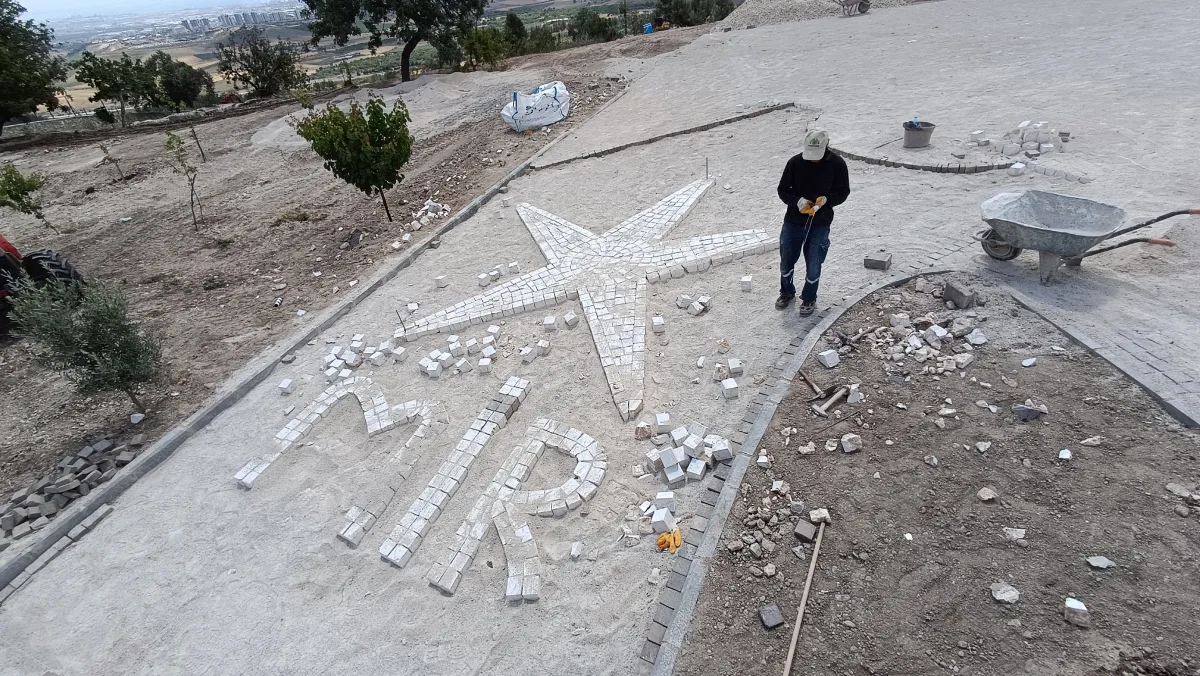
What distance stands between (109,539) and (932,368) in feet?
28.5

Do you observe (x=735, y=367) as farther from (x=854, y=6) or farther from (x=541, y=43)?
(x=541, y=43)

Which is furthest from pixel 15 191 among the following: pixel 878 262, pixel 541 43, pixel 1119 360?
pixel 541 43

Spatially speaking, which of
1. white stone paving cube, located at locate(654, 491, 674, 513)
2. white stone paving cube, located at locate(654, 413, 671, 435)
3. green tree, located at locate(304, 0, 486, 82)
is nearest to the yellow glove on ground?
white stone paving cube, located at locate(654, 491, 674, 513)

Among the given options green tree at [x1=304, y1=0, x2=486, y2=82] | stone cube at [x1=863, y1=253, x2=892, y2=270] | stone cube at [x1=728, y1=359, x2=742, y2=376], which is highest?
green tree at [x1=304, y1=0, x2=486, y2=82]

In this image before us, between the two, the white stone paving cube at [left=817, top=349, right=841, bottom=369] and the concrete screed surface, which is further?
the white stone paving cube at [left=817, top=349, right=841, bottom=369]

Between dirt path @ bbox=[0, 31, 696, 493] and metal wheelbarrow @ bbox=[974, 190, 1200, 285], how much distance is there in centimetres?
917

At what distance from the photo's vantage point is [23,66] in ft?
66.0

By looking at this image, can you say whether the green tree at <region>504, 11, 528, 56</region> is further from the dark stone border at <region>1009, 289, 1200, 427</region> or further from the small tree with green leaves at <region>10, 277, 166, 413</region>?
the dark stone border at <region>1009, 289, 1200, 427</region>

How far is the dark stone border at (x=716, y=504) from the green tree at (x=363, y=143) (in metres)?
8.10

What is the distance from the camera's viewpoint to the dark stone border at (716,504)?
4.12 metres

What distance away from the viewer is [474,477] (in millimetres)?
5859

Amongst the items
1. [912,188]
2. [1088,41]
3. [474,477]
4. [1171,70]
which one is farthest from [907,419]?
[1088,41]

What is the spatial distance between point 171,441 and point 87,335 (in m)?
1.56

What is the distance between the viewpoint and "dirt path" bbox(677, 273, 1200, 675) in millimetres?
3672
